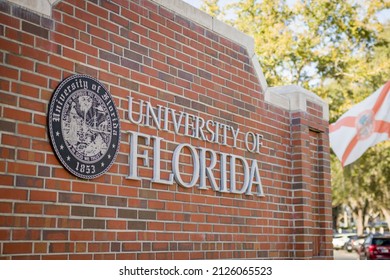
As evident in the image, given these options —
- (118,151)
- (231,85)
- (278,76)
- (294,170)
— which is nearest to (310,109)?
(294,170)

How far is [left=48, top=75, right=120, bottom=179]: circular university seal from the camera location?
450cm

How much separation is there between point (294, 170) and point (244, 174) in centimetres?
122

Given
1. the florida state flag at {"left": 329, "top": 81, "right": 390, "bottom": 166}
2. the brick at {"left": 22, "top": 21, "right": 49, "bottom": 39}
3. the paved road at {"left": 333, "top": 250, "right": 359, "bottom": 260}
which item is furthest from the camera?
the paved road at {"left": 333, "top": 250, "right": 359, "bottom": 260}

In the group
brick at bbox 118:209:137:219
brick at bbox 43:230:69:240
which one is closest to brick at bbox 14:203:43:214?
brick at bbox 43:230:69:240

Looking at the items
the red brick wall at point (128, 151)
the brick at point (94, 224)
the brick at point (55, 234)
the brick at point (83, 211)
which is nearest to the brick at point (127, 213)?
the red brick wall at point (128, 151)

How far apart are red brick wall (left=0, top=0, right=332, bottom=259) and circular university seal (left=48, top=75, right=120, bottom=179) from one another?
8 cm

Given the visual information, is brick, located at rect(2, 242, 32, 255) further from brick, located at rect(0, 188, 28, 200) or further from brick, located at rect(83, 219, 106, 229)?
brick, located at rect(83, 219, 106, 229)

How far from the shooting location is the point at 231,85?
22.3 feet

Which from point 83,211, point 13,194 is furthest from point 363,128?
point 13,194

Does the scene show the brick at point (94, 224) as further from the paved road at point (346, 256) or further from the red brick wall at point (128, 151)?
the paved road at point (346, 256)

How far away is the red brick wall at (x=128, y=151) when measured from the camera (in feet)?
13.8

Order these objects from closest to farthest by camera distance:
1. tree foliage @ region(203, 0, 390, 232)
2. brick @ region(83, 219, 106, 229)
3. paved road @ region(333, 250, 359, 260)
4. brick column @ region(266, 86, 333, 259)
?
brick @ region(83, 219, 106, 229) < brick column @ region(266, 86, 333, 259) < tree foliage @ region(203, 0, 390, 232) < paved road @ region(333, 250, 359, 260)

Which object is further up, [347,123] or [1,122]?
[347,123]

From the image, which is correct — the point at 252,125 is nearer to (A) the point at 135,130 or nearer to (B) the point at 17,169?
(A) the point at 135,130
